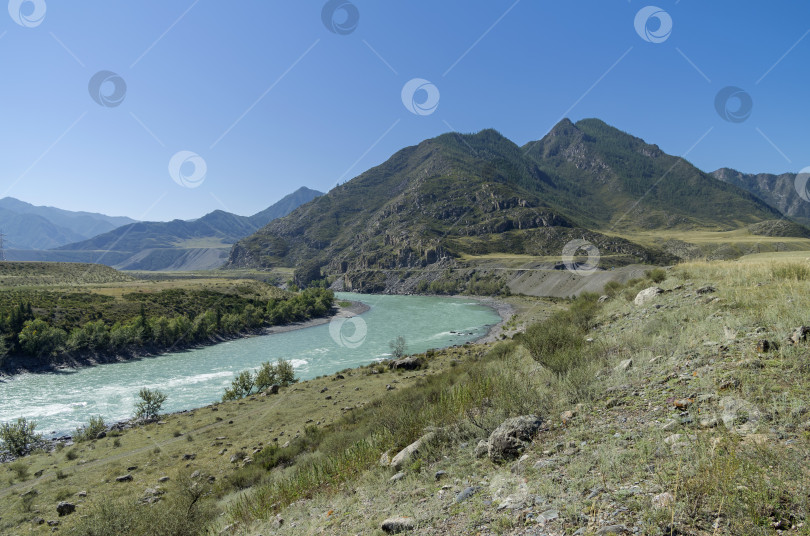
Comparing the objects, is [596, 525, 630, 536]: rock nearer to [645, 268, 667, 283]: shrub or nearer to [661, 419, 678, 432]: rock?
[661, 419, 678, 432]: rock

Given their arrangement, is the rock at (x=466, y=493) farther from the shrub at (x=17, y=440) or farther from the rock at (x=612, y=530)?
the shrub at (x=17, y=440)

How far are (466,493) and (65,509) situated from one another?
16.2 metres

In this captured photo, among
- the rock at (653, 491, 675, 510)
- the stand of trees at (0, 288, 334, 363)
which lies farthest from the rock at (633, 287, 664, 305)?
the stand of trees at (0, 288, 334, 363)

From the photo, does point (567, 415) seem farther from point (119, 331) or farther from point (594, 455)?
point (119, 331)

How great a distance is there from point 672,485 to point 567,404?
3810 millimetres

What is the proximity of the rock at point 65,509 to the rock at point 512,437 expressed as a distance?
1619 cm

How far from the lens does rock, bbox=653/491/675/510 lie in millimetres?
3406

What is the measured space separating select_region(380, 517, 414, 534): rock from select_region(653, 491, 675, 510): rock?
3150mm

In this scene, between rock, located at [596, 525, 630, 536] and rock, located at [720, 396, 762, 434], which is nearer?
rock, located at [596, 525, 630, 536]

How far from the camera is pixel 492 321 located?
241ft

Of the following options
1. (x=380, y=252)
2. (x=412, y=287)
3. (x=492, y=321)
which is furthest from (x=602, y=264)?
(x=380, y=252)

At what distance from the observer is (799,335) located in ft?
19.7

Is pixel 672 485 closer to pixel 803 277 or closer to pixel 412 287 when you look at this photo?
pixel 803 277

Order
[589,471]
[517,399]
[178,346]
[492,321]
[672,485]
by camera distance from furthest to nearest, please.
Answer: [492,321], [178,346], [517,399], [589,471], [672,485]
